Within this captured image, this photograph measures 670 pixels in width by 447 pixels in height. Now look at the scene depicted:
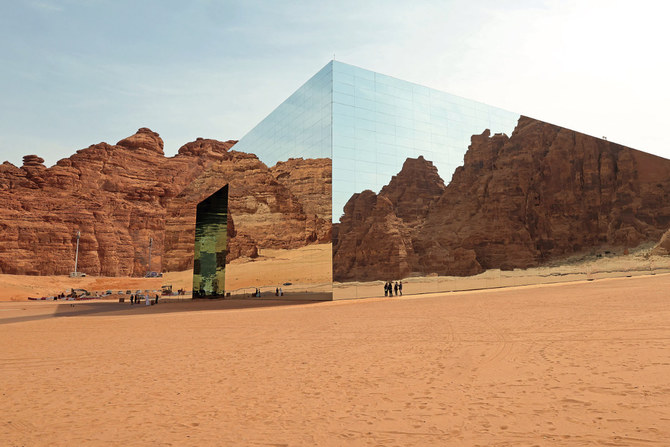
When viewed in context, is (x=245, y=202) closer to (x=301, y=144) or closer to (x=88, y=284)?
(x=301, y=144)

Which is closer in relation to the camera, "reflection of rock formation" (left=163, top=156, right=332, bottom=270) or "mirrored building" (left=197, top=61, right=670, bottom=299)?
"mirrored building" (left=197, top=61, right=670, bottom=299)

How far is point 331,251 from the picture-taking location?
25.4 metres

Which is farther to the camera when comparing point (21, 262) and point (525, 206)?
point (21, 262)

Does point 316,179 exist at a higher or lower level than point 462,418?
higher

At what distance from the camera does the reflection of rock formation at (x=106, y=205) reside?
39656 mm

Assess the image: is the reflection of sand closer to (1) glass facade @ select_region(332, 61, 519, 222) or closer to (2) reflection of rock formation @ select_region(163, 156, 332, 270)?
(2) reflection of rock formation @ select_region(163, 156, 332, 270)

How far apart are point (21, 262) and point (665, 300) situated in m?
A: 89.1

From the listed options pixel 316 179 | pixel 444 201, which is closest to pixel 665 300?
pixel 444 201

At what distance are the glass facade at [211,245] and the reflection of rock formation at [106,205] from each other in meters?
0.89

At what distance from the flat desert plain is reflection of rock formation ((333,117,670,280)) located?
15.3 m

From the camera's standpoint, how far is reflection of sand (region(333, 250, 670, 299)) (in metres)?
27.1

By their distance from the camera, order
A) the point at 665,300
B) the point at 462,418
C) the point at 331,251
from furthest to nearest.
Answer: the point at 331,251
the point at 665,300
the point at 462,418

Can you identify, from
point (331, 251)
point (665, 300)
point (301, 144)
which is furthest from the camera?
point (301, 144)

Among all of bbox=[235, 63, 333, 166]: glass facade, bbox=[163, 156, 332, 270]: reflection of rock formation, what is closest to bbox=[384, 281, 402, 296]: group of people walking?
bbox=[163, 156, 332, 270]: reflection of rock formation
